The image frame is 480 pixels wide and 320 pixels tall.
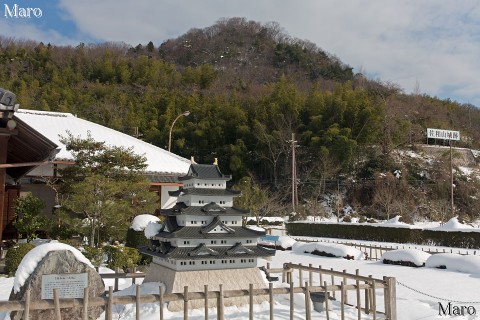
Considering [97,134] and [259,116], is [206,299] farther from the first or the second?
[259,116]

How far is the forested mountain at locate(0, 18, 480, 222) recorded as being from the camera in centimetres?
3612

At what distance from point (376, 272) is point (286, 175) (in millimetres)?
23987

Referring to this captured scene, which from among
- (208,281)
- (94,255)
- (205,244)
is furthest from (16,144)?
(208,281)

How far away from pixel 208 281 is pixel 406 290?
5.78 metres

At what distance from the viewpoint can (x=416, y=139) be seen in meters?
41.1

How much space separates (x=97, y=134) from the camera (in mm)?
21406

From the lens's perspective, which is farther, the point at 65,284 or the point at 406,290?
the point at 406,290

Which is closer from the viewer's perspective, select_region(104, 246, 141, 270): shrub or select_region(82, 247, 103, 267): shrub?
select_region(82, 247, 103, 267): shrub

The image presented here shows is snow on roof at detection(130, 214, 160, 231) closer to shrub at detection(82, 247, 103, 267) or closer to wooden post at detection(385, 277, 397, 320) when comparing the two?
shrub at detection(82, 247, 103, 267)

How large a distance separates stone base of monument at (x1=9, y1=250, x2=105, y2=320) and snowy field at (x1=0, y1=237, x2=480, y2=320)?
74cm

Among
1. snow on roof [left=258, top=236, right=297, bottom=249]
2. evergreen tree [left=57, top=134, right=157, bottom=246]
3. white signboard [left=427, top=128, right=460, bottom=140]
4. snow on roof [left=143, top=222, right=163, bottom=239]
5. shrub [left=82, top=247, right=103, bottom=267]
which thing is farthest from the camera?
white signboard [left=427, top=128, right=460, bottom=140]

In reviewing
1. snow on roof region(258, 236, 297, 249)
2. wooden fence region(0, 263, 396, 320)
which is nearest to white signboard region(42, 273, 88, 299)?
wooden fence region(0, 263, 396, 320)

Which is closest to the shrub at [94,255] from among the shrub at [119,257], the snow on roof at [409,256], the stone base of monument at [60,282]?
the shrub at [119,257]

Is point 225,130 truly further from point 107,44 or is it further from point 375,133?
point 107,44
